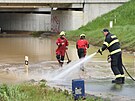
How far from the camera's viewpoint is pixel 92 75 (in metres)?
17.2

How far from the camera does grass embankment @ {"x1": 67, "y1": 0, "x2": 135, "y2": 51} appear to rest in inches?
1428

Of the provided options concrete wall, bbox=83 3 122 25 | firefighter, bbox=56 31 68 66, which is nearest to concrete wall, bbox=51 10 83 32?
concrete wall, bbox=83 3 122 25

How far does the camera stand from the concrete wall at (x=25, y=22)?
2419 inches

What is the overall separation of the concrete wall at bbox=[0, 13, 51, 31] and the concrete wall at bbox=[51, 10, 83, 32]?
6433mm

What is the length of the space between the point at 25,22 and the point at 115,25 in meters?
22.9

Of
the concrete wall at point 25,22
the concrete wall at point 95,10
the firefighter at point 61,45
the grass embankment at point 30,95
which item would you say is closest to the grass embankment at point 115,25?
the concrete wall at point 95,10

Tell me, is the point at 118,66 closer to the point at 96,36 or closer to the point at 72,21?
the point at 96,36

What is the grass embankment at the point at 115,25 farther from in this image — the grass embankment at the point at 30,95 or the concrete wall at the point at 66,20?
the grass embankment at the point at 30,95

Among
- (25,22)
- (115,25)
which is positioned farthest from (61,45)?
(25,22)

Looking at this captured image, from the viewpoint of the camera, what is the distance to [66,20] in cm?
5184

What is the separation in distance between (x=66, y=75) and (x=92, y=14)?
34.7 metres

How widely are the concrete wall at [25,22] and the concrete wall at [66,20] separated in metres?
6.43

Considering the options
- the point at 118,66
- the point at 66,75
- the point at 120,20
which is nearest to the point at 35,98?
the point at 118,66

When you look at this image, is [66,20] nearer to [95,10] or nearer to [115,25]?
[95,10]
